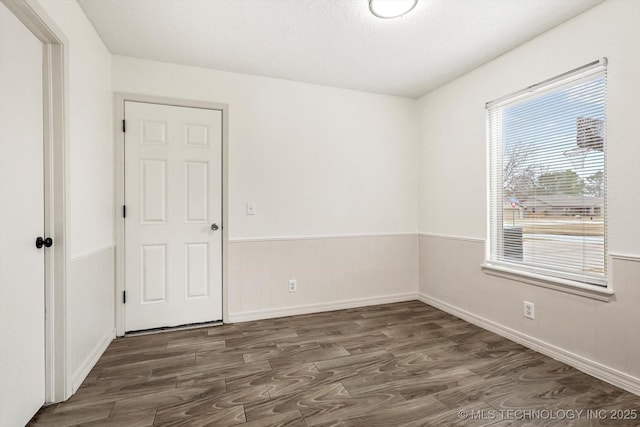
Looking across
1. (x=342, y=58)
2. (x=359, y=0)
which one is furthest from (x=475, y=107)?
(x=359, y=0)

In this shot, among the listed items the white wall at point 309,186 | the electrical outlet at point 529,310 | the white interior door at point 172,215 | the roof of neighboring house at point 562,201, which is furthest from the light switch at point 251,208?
the electrical outlet at point 529,310

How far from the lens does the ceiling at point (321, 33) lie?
85.8 inches

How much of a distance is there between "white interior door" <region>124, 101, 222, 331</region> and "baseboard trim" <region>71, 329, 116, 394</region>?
0.22 metres

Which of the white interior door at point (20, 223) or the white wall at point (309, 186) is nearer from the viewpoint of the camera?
the white interior door at point (20, 223)

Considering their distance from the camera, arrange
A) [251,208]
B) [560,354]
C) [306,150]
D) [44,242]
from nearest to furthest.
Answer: [44,242]
[560,354]
[251,208]
[306,150]

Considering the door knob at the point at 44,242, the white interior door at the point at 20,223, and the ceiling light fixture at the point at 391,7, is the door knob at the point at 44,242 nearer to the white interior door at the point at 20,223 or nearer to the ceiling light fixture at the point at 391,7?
the white interior door at the point at 20,223

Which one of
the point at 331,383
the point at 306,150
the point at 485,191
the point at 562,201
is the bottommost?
the point at 331,383

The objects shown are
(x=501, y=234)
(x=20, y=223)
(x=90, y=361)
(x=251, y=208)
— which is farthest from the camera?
(x=251, y=208)

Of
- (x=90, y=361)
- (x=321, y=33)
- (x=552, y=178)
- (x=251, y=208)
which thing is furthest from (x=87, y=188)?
(x=552, y=178)

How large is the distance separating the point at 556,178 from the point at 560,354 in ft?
4.38

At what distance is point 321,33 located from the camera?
2500 millimetres

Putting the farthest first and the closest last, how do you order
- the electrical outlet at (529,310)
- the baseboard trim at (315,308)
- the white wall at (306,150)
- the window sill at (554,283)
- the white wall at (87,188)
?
the baseboard trim at (315,308)
the white wall at (306,150)
the electrical outlet at (529,310)
the window sill at (554,283)
the white wall at (87,188)

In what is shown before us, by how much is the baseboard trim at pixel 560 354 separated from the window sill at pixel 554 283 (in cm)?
45

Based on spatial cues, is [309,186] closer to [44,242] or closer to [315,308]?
[315,308]
